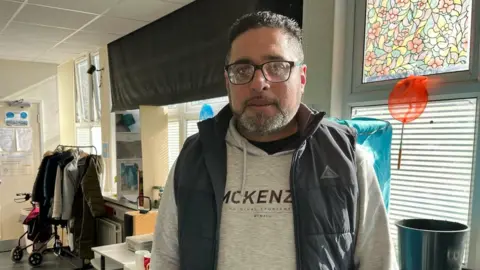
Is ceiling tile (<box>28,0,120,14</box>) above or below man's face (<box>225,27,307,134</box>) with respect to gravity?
above

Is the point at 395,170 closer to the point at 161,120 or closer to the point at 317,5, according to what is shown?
the point at 317,5

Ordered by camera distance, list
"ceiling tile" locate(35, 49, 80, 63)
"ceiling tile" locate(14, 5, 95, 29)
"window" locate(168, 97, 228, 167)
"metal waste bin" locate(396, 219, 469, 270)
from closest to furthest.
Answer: "metal waste bin" locate(396, 219, 469, 270) → "ceiling tile" locate(14, 5, 95, 29) → "window" locate(168, 97, 228, 167) → "ceiling tile" locate(35, 49, 80, 63)

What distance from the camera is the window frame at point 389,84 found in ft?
5.11

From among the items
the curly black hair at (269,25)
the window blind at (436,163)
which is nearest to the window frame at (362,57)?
Result: the window blind at (436,163)

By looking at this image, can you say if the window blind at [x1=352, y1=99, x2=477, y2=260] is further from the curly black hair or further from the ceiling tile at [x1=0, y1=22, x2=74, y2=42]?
the ceiling tile at [x1=0, y1=22, x2=74, y2=42]

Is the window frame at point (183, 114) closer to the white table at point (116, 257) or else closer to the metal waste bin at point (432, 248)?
the white table at point (116, 257)

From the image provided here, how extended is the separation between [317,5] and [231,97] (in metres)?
1.35

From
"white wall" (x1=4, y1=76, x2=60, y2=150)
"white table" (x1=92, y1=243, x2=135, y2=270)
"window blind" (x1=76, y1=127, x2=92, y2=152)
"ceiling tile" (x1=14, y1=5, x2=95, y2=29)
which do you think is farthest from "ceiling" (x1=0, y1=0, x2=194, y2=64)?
"white table" (x1=92, y1=243, x2=135, y2=270)

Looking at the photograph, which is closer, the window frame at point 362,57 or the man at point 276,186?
the man at point 276,186

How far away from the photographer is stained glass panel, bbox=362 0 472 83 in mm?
1673

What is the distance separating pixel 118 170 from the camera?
4.21 metres

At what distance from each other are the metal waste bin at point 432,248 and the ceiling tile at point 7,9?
346cm

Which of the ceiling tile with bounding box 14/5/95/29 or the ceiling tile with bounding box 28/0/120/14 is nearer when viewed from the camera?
the ceiling tile with bounding box 28/0/120/14

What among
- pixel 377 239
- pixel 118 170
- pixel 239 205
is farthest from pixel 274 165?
pixel 118 170
